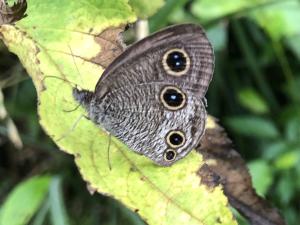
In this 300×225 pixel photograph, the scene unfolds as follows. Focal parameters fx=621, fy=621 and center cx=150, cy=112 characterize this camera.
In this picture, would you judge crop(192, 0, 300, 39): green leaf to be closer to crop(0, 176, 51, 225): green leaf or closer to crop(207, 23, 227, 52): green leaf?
crop(207, 23, 227, 52): green leaf

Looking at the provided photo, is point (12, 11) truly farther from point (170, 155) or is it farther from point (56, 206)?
point (56, 206)

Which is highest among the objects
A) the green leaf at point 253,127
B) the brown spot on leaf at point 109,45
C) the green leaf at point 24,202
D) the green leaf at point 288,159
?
the brown spot on leaf at point 109,45

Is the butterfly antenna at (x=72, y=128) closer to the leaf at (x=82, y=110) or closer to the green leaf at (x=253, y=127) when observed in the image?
the leaf at (x=82, y=110)

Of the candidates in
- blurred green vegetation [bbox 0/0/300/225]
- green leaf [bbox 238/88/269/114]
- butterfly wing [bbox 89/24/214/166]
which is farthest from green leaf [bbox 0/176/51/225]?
green leaf [bbox 238/88/269/114]

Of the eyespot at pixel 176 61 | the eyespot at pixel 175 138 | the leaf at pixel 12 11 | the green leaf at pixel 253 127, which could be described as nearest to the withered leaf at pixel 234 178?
the eyespot at pixel 175 138

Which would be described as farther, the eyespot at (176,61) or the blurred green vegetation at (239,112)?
the blurred green vegetation at (239,112)

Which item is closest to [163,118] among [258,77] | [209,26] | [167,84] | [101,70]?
[167,84]
